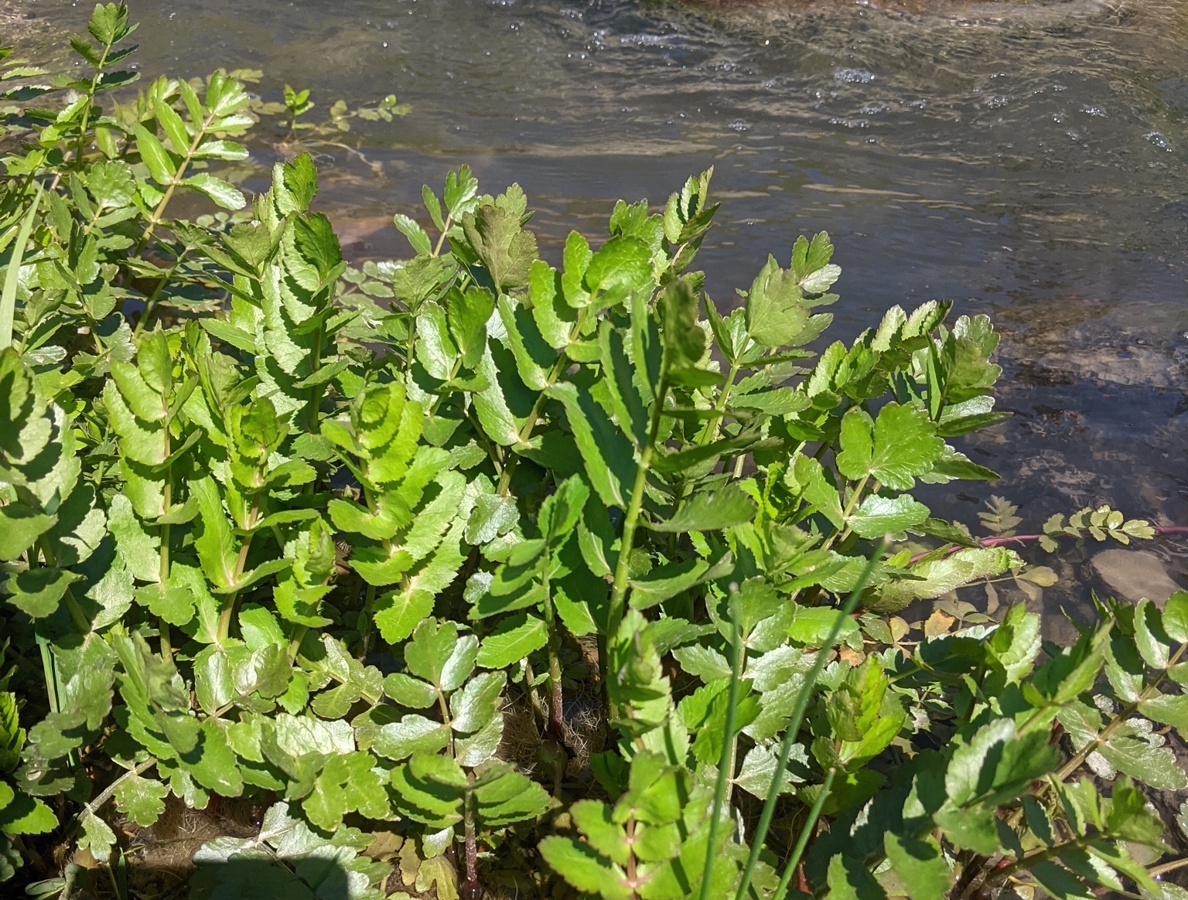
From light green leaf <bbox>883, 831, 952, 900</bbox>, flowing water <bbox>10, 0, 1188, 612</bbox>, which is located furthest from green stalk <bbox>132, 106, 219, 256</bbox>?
light green leaf <bbox>883, 831, 952, 900</bbox>

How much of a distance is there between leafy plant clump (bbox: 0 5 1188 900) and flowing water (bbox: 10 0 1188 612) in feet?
4.10

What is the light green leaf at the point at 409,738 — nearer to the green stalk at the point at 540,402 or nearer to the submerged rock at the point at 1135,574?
the green stalk at the point at 540,402

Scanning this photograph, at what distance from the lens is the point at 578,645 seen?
2090mm

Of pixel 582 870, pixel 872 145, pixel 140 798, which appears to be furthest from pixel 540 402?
pixel 872 145

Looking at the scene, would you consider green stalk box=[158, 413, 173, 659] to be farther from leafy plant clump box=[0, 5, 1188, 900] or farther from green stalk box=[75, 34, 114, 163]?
green stalk box=[75, 34, 114, 163]

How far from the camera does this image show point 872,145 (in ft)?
18.6

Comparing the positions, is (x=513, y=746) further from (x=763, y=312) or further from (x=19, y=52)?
(x=19, y=52)

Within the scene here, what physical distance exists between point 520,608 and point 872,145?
4.80 metres

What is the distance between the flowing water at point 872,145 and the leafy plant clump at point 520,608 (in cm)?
125

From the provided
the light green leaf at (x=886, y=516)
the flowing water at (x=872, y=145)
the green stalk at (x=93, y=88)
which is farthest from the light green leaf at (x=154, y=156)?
the flowing water at (x=872, y=145)

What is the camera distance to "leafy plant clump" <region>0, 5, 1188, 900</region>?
1.31 meters

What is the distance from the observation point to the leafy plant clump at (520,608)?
1307 mm

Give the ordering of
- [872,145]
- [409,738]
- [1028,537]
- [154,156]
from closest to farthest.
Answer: [409,738], [154,156], [1028,537], [872,145]

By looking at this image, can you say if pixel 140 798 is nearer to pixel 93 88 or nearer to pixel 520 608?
pixel 520 608
